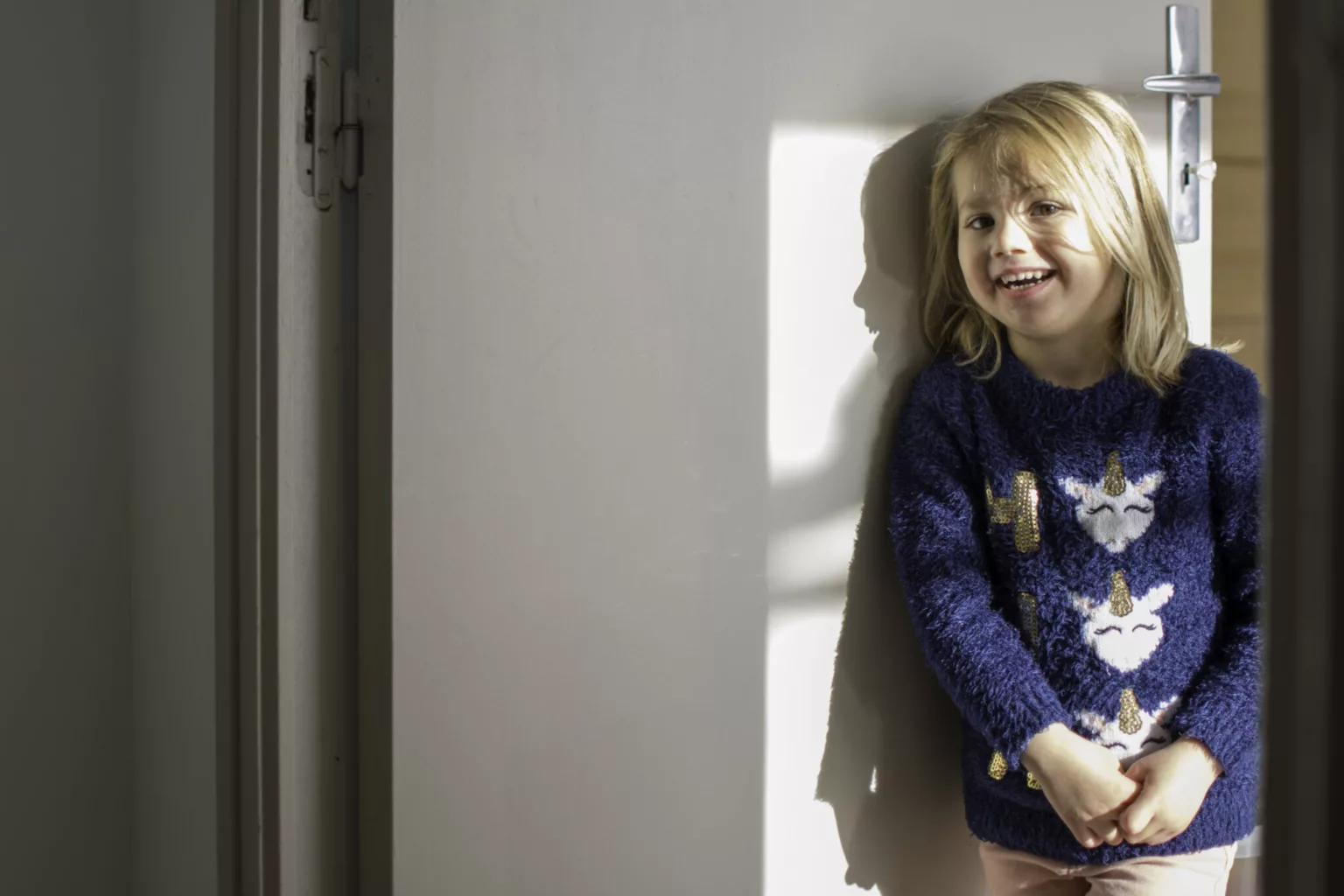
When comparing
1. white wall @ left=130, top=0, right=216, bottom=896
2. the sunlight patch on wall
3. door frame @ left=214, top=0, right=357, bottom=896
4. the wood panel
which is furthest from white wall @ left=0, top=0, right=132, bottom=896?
the wood panel

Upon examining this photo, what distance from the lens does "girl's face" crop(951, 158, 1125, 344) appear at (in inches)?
40.4

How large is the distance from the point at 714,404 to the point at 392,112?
1.27 feet

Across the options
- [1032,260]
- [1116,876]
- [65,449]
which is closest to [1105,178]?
[1032,260]

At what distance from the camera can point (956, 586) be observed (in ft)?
3.41

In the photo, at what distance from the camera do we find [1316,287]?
0.27 m

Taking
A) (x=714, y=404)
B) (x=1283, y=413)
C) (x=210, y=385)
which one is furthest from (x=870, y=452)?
(x=1283, y=413)

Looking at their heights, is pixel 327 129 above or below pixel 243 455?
above

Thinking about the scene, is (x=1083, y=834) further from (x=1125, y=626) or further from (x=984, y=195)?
(x=984, y=195)

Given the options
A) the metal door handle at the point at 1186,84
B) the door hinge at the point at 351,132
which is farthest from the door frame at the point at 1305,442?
the metal door handle at the point at 1186,84

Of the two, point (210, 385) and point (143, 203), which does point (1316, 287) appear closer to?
point (210, 385)

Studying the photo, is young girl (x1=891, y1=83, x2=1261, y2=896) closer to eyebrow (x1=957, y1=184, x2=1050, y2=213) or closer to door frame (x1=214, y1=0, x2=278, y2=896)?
eyebrow (x1=957, y1=184, x2=1050, y2=213)

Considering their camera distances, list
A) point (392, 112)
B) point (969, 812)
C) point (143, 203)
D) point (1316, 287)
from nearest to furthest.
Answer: point (1316, 287)
point (392, 112)
point (969, 812)
point (143, 203)

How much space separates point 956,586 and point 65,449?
102 centimetres

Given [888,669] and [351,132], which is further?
[888,669]
